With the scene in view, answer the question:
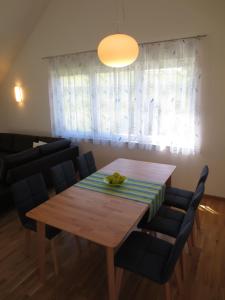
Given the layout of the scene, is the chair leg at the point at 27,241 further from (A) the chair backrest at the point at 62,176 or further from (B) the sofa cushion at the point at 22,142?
(B) the sofa cushion at the point at 22,142

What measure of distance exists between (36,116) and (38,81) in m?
0.79

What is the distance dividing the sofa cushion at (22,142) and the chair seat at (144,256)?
3.65m

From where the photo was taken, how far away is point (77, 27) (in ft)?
12.8

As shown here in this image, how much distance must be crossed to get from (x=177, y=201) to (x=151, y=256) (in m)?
0.93

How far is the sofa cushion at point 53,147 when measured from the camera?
356 cm

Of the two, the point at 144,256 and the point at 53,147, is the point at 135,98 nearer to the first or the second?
the point at 53,147

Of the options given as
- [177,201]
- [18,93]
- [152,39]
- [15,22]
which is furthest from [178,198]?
[18,93]

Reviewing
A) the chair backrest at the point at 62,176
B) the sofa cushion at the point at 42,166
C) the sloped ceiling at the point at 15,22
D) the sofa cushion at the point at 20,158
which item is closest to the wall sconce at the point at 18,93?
the sloped ceiling at the point at 15,22

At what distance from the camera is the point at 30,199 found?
2.02 meters

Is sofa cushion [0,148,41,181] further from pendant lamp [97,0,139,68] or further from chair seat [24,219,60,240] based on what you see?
pendant lamp [97,0,139,68]

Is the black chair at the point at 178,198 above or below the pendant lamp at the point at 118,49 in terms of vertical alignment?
below

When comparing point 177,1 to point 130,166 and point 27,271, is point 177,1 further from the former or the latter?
point 27,271

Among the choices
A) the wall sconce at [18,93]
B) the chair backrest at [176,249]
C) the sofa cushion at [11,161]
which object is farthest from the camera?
the wall sconce at [18,93]

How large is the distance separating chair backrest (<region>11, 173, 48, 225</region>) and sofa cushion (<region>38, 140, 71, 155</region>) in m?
1.51
